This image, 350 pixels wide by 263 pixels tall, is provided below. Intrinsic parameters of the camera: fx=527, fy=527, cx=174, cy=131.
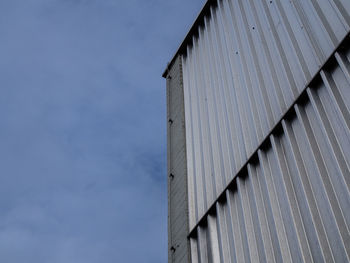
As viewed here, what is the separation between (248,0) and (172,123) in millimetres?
3492

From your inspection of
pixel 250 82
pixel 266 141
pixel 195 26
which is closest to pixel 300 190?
pixel 266 141

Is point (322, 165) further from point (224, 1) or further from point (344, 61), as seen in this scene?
point (224, 1)

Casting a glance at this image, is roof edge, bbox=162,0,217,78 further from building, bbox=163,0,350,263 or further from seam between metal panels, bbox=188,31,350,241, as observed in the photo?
seam between metal panels, bbox=188,31,350,241

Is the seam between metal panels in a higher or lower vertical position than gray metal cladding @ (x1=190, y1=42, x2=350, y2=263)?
higher

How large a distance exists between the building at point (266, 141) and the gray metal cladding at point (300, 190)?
0.02m

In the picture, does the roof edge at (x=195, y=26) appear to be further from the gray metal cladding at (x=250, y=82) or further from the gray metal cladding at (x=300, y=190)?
the gray metal cladding at (x=300, y=190)

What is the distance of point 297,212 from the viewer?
21.2 feet

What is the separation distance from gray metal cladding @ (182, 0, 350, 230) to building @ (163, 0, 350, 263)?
2 cm

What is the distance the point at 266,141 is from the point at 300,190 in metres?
1.39

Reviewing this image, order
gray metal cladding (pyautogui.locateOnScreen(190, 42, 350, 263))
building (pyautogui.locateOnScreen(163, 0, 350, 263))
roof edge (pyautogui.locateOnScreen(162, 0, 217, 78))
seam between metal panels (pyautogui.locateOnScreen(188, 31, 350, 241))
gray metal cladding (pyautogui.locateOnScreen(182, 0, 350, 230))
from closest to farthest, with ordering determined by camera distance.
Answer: gray metal cladding (pyautogui.locateOnScreen(190, 42, 350, 263))
building (pyautogui.locateOnScreen(163, 0, 350, 263))
seam between metal panels (pyautogui.locateOnScreen(188, 31, 350, 241))
gray metal cladding (pyautogui.locateOnScreen(182, 0, 350, 230))
roof edge (pyautogui.locateOnScreen(162, 0, 217, 78))

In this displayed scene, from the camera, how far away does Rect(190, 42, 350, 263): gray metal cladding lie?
591 cm

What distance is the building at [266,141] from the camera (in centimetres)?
624

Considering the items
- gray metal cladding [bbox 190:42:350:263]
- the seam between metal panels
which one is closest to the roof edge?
the seam between metal panels

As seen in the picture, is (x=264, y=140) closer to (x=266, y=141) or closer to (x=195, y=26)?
(x=266, y=141)
